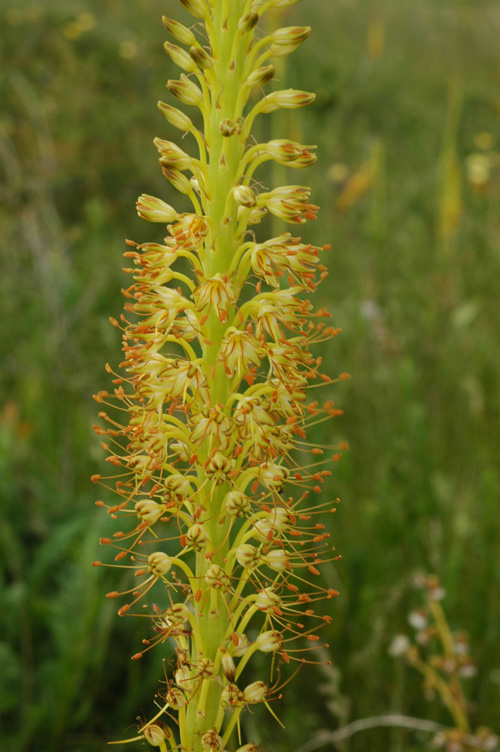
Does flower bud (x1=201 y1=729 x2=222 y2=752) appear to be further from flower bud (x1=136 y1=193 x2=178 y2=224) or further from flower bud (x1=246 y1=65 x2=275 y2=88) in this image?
flower bud (x1=246 y1=65 x2=275 y2=88)

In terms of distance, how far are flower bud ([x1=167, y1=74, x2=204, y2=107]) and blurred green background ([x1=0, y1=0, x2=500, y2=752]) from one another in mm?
1632

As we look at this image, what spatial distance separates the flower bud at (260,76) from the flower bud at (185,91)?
0.11 metres

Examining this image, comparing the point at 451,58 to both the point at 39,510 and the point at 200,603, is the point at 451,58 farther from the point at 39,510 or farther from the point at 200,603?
the point at 200,603

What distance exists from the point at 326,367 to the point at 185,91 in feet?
10.9

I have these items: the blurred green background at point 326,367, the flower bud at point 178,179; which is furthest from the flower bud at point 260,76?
the blurred green background at point 326,367

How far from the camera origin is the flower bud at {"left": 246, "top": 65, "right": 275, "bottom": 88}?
128 cm

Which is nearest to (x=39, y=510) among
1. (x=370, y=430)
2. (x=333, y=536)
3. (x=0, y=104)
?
(x=333, y=536)

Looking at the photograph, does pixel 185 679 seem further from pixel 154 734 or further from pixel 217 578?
pixel 217 578

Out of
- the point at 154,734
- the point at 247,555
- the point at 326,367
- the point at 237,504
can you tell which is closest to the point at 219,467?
the point at 237,504

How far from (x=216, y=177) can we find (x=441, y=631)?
6.26 feet

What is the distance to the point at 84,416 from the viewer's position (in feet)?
13.9

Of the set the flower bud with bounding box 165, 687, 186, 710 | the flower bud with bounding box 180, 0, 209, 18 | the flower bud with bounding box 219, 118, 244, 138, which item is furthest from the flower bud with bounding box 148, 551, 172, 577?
the flower bud with bounding box 180, 0, 209, 18

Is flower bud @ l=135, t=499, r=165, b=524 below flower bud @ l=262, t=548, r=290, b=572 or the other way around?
the other way around

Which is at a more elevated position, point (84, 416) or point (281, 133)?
point (281, 133)
